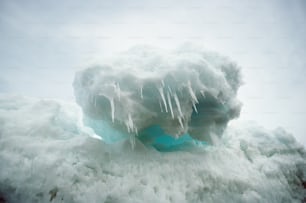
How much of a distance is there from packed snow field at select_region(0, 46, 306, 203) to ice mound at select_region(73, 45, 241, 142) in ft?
0.07

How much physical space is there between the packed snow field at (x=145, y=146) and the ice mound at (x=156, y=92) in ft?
0.07

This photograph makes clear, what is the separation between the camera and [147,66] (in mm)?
4234

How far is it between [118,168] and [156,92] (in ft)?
5.51

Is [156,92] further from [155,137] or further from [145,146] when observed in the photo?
[155,137]

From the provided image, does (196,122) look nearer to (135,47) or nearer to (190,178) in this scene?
(190,178)

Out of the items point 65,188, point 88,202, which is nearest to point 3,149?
point 65,188

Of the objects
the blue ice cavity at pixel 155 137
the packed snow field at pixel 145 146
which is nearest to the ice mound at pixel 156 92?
the packed snow field at pixel 145 146

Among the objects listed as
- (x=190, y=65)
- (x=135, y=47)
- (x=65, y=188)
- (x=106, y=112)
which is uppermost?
(x=135, y=47)

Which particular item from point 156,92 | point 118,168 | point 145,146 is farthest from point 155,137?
point 118,168

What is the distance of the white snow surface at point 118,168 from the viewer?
298 cm

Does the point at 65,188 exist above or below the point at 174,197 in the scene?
above

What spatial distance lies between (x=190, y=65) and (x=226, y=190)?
104 inches

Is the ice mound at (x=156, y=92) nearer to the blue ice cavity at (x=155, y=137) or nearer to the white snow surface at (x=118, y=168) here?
the blue ice cavity at (x=155, y=137)

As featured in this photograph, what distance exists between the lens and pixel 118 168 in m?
3.53
